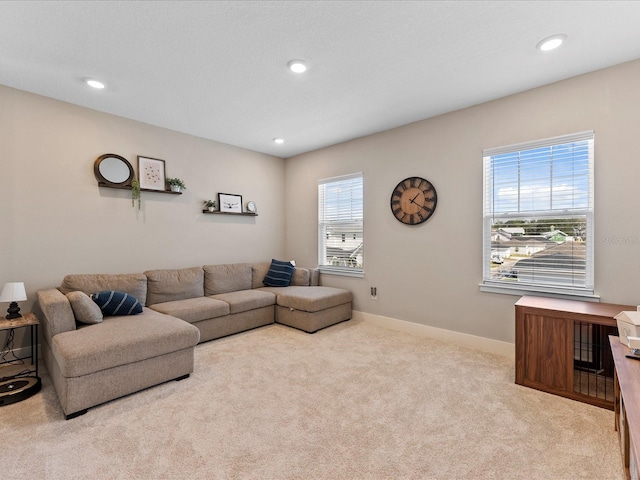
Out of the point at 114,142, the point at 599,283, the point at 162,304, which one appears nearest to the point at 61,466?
the point at 162,304

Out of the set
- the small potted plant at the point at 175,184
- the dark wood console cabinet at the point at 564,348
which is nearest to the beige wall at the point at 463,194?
the dark wood console cabinet at the point at 564,348

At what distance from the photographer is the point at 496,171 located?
3273 mm

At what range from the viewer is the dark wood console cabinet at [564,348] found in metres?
2.32

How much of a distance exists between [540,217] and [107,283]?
449cm

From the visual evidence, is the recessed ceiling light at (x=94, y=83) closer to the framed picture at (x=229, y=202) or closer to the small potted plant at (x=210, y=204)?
the small potted plant at (x=210, y=204)

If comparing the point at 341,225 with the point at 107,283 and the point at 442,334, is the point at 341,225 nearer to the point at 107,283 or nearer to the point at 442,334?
the point at 442,334

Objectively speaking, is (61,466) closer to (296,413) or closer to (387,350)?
(296,413)

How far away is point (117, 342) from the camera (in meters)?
2.30

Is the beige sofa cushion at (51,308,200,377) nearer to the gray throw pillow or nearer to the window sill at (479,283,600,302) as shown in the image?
the gray throw pillow

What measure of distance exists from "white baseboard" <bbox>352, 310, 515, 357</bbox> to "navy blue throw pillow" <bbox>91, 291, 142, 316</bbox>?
2823mm

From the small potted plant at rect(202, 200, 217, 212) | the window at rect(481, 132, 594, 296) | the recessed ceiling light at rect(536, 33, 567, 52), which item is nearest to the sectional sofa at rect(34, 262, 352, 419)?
the small potted plant at rect(202, 200, 217, 212)

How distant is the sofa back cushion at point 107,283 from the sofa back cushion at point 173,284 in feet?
0.42

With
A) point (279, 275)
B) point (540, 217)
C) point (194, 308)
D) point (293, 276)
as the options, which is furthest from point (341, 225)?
point (540, 217)

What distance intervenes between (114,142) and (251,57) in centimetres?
222
